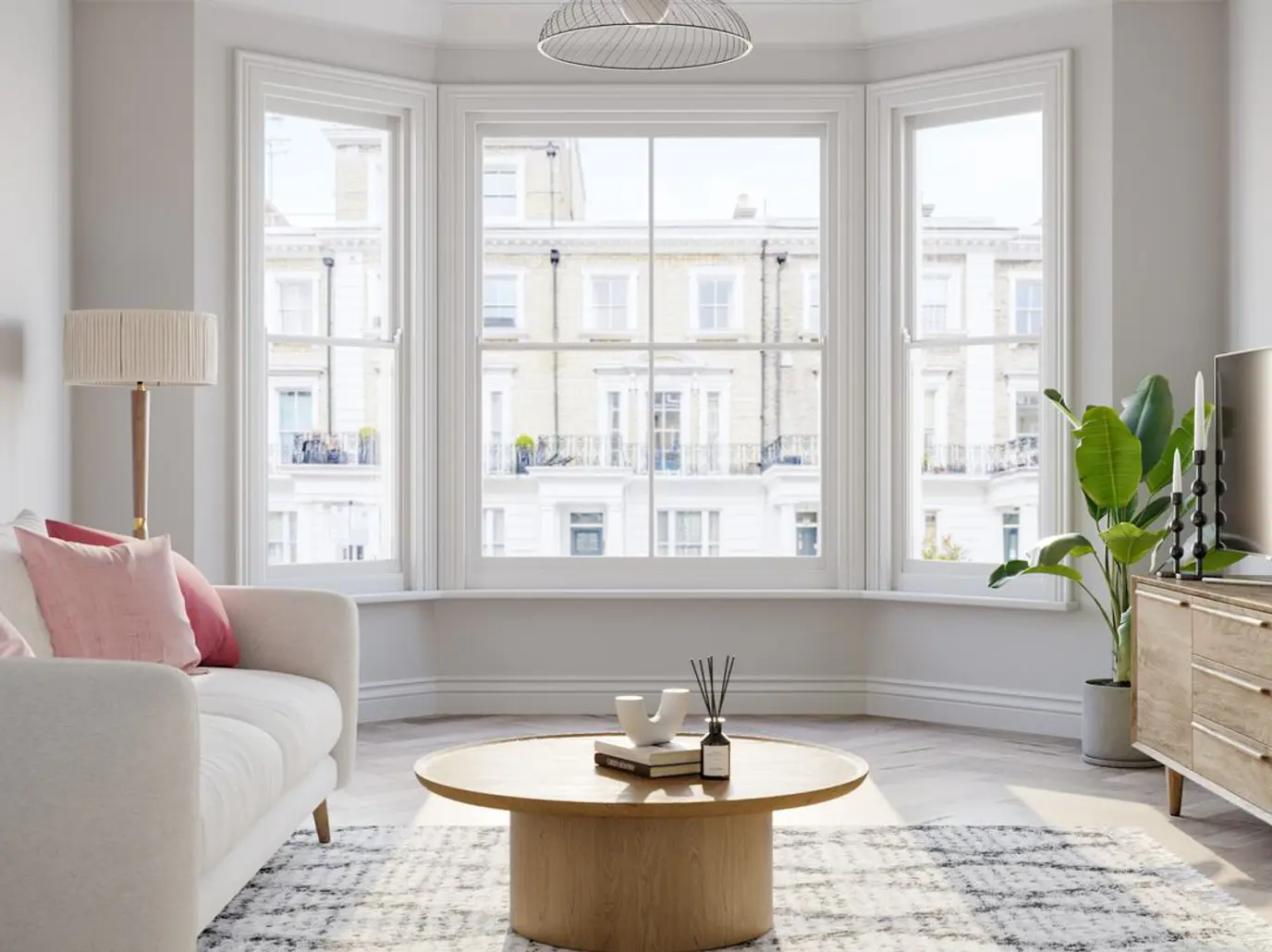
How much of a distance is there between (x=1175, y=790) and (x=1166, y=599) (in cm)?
54

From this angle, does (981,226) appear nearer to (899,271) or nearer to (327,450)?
(899,271)

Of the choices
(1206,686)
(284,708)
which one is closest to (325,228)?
(284,708)

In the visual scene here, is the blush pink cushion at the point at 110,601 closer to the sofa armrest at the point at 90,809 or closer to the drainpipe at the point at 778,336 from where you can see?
the sofa armrest at the point at 90,809

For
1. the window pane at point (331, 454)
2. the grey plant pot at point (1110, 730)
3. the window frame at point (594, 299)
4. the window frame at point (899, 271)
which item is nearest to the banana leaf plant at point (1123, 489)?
the grey plant pot at point (1110, 730)

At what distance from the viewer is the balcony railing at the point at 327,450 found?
5.45 meters

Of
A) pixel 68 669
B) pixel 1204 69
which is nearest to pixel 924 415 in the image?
pixel 1204 69

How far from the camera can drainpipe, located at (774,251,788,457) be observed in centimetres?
581

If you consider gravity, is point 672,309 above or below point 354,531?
above

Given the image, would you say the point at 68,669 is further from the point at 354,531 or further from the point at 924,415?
the point at 924,415

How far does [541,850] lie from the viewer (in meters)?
2.85

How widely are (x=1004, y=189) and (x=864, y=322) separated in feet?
2.45

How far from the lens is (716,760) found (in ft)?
9.41

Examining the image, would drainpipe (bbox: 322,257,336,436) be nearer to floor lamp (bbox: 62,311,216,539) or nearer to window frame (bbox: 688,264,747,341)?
floor lamp (bbox: 62,311,216,539)

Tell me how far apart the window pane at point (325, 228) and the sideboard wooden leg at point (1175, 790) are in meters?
3.36
